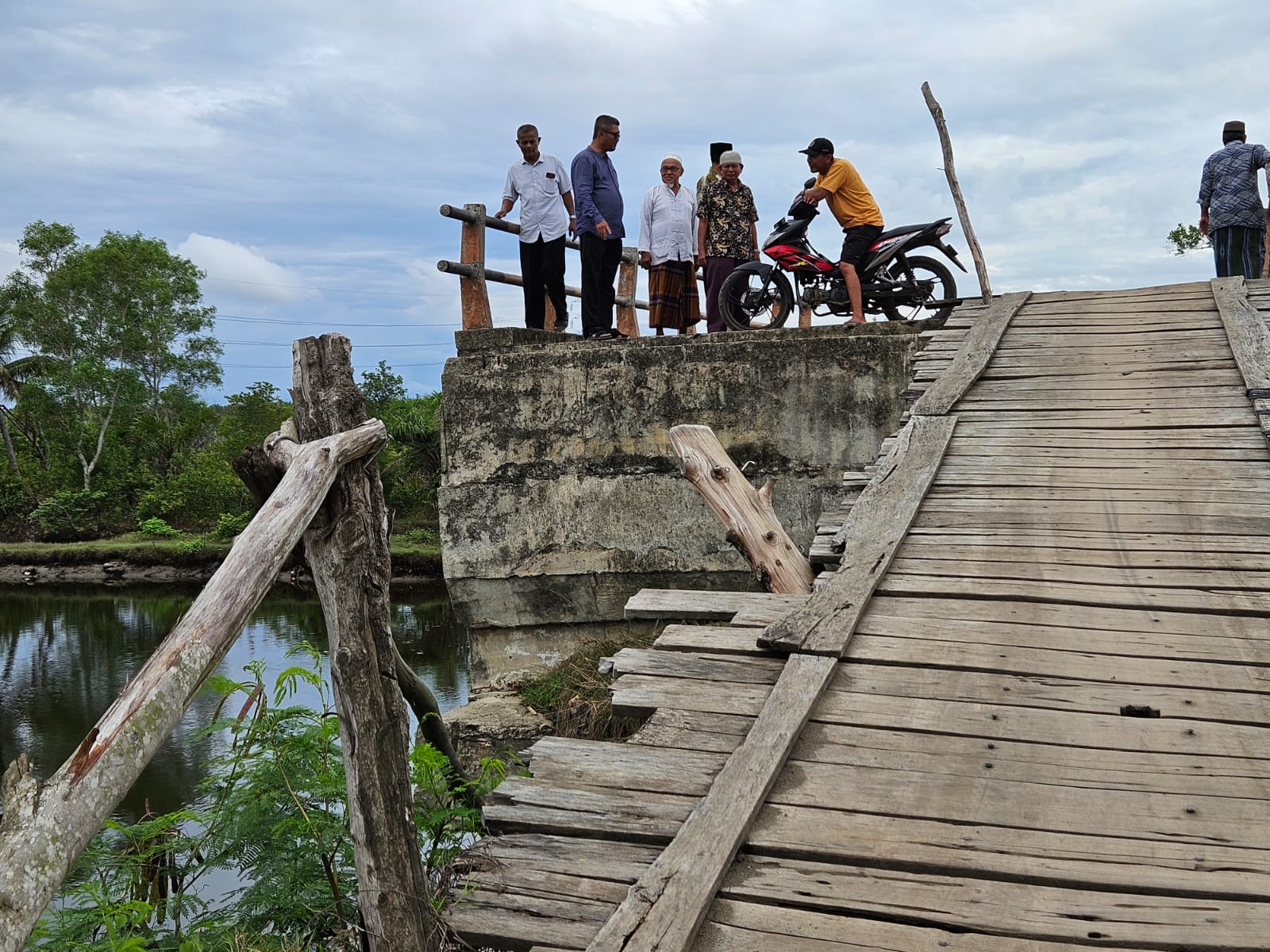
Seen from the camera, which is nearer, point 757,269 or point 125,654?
point 757,269

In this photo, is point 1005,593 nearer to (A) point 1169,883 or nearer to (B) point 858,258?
(A) point 1169,883

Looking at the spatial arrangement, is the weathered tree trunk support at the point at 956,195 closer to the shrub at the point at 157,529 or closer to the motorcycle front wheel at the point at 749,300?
the motorcycle front wheel at the point at 749,300

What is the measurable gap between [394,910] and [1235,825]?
176cm

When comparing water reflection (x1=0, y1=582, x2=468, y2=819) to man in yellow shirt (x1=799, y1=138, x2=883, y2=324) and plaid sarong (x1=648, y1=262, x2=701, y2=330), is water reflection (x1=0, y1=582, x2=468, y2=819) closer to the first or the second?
plaid sarong (x1=648, y1=262, x2=701, y2=330)

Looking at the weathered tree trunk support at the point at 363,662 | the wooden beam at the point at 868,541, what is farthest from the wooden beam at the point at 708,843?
the weathered tree trunk support at the point at 363,662

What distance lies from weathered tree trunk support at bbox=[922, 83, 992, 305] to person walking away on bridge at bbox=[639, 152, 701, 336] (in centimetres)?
183

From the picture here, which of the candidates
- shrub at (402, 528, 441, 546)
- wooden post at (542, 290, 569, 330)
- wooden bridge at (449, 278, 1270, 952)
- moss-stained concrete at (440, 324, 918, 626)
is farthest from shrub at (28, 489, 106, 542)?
wooden bridge at (449, 278, 1270, 952)

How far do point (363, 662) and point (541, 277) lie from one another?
5.56 m

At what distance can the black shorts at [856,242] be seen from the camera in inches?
289

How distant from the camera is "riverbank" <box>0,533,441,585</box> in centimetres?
2589

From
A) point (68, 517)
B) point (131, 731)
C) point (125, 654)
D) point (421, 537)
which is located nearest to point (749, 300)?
point (131, 731)

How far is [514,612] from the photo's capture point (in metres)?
7.16

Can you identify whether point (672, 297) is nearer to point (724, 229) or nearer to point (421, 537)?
point (724, 229)

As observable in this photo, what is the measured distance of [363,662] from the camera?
248 cm
